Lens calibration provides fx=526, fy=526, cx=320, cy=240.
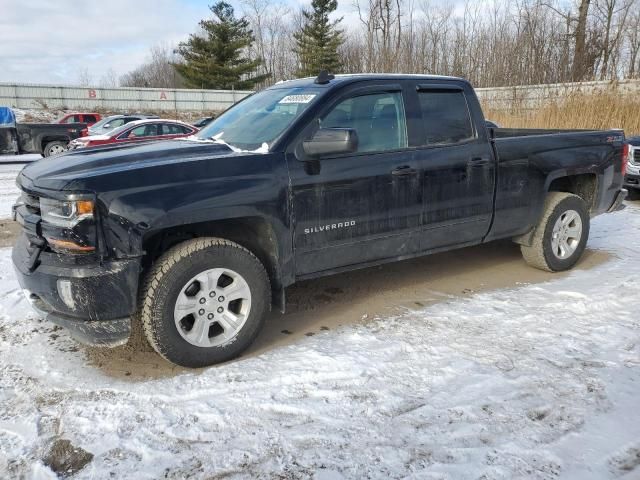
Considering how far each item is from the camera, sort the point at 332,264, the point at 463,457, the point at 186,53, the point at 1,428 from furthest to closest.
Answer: the point at 186,53
the point at 332,264
the point at 1,428
the point at 463,457

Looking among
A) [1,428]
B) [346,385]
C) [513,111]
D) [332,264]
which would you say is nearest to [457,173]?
[332,264]

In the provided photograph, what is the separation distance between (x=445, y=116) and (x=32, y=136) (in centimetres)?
1582

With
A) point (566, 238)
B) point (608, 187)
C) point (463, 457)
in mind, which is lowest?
point (463, 457)

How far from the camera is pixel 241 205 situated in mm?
3396

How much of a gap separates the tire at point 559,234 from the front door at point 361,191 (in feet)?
5.43

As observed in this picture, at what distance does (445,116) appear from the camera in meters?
4.55

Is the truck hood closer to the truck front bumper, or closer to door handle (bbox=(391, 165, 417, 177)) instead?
the truck front bumper

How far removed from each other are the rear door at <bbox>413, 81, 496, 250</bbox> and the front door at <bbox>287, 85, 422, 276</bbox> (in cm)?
17

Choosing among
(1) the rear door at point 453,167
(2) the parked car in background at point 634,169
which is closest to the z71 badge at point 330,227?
(1) the rear door at point 453,167

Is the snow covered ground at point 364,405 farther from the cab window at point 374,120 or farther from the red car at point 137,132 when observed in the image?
the red car at point 137,132

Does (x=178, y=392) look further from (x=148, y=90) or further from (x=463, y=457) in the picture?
(x=148, y=90)

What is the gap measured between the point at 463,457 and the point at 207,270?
1825mm

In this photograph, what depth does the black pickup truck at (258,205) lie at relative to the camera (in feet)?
10.2

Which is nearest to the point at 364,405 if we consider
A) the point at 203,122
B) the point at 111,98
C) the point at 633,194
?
the point at 633,194
